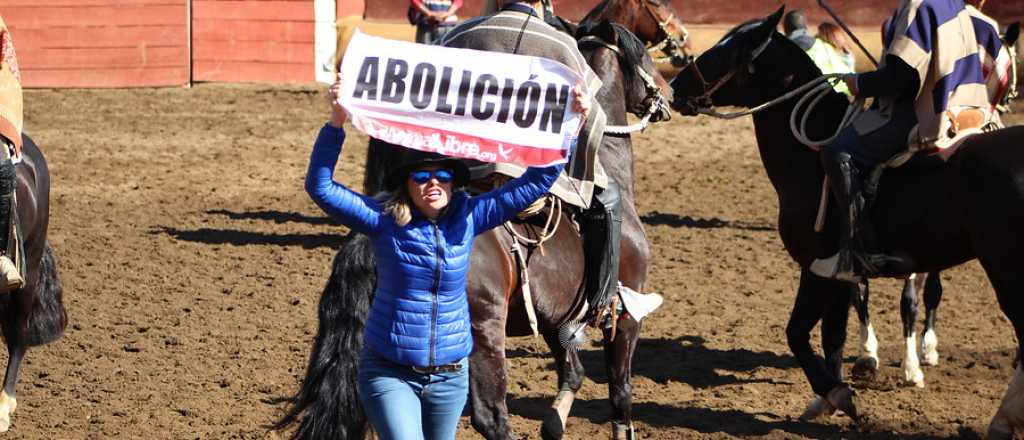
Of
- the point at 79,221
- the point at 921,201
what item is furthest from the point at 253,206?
the point at 921,201

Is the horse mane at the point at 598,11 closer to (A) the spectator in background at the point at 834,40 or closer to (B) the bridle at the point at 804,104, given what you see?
(B) the bridle at the point at 804,104

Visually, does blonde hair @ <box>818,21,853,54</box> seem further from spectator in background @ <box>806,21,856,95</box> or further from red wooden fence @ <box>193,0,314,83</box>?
red wooden fence @ <box>193,0,314,83</box>

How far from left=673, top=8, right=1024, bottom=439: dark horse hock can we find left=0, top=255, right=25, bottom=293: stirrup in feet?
12.1

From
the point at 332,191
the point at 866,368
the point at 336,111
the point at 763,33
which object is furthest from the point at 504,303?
the point at 866,368

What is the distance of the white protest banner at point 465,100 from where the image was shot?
4.48 m

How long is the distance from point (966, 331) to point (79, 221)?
7.05 metres

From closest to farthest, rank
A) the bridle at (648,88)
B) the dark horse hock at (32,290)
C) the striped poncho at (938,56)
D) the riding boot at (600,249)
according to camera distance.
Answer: the riding boot at (600,249), the bridle at (648,88), the striped poncho at (938,56), the dark horse hock at (32,290)

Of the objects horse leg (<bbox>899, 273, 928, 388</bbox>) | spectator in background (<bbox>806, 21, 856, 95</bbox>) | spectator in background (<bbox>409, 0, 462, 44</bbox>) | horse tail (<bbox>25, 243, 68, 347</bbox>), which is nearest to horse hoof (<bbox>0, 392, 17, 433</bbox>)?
horse tail (<bbox>25, 243, 68, 347</bbox>)

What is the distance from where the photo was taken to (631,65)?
6.12m

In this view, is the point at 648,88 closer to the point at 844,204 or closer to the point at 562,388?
the point at 844,204

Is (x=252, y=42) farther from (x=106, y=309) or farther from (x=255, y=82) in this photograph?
(x=106, y=309)

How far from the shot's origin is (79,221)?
11.0 metres

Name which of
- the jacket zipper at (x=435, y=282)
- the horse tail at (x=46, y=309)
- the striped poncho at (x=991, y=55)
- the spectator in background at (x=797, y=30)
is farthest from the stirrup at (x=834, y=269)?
the horse tail at (x=46, y=309)

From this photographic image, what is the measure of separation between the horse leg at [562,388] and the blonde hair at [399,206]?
173 cm
